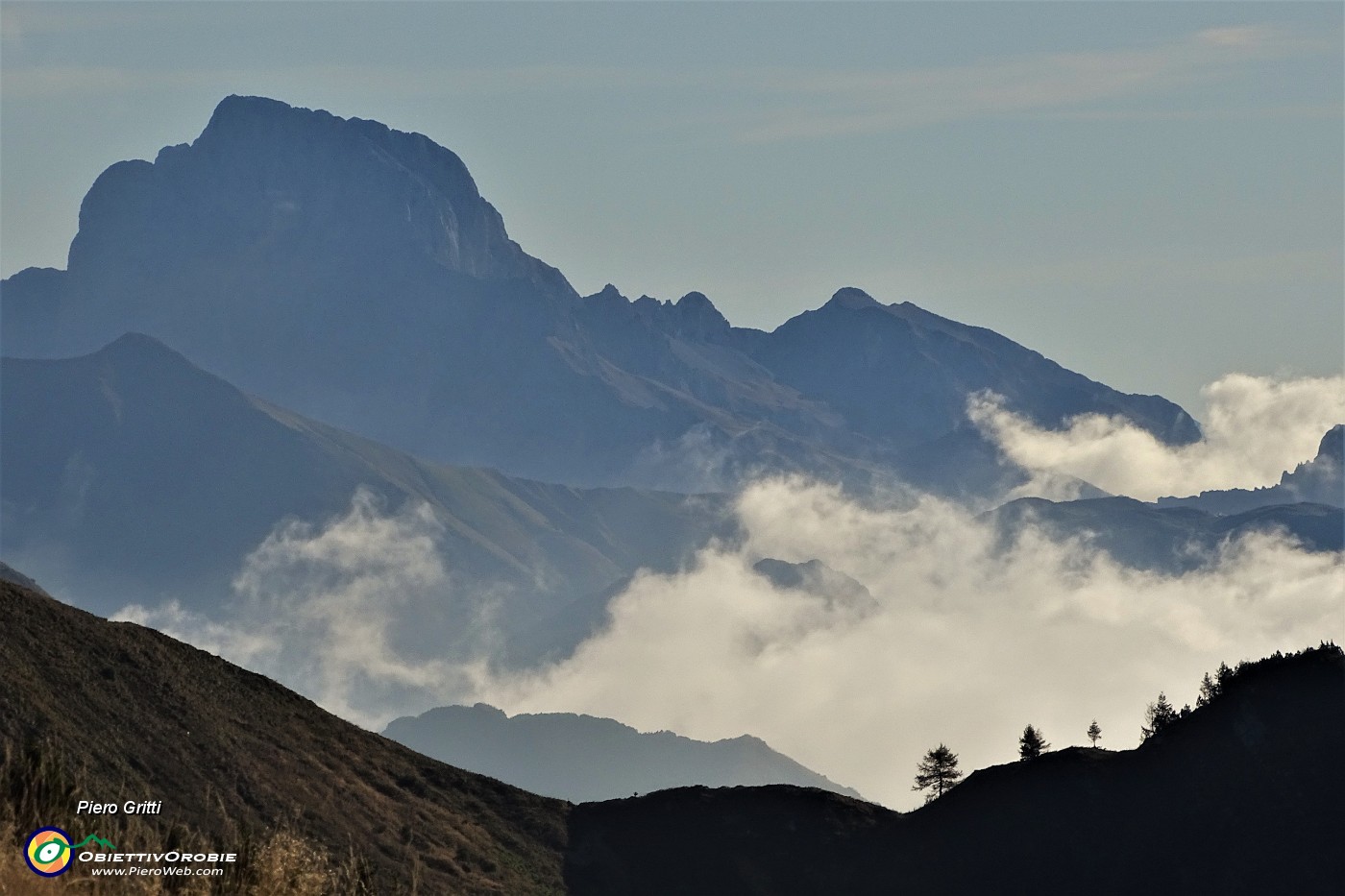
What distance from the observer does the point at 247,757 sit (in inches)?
3393

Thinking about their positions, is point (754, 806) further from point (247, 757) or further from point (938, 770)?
point (938, 770)

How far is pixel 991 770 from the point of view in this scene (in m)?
99.2

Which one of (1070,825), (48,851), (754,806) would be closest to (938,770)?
(754,806)

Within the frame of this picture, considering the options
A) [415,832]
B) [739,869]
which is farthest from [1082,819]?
[415,832]

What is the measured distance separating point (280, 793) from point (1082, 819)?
4425 cm

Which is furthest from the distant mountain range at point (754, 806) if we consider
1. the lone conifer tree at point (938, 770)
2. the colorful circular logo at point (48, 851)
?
the colorful circular logo at point (48, 851)

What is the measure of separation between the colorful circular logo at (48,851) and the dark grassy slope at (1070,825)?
73.6m

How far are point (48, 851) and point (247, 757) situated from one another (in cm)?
6947

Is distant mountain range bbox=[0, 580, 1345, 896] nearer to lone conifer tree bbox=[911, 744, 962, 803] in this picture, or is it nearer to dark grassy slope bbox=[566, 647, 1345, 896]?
dark grassy slope bbox=[566, 647, 1345, 896]

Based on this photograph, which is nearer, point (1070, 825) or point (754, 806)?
point (1070, 825)

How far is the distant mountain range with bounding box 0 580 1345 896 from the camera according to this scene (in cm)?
8412

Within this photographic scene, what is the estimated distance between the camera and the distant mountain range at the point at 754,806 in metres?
84.1

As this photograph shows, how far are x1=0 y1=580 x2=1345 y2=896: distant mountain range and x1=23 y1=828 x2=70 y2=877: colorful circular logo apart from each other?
61.6 m

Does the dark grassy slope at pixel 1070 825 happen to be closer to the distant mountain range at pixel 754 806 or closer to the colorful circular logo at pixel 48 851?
the distant mountain range at pixel 754 806
